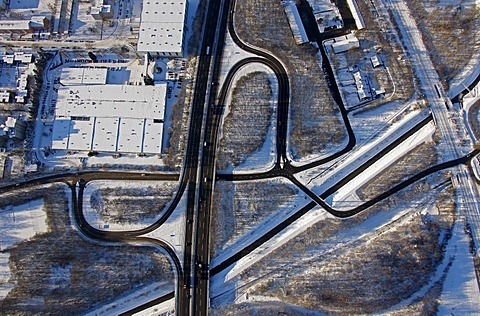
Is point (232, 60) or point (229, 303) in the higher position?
point (232, 60)

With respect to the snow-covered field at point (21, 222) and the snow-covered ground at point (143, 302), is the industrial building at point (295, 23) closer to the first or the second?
the snow-covered ground at point (143, 302)

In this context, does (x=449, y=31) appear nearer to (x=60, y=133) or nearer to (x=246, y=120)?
(x=246, y=120)

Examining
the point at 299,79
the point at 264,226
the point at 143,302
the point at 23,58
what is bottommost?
the point at 143,302

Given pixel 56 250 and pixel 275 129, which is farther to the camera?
pixel 275 129

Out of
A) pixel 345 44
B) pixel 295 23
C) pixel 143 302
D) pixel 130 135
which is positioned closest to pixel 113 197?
pixel 130 135

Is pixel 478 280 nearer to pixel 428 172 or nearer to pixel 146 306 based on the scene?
pixel 428 172

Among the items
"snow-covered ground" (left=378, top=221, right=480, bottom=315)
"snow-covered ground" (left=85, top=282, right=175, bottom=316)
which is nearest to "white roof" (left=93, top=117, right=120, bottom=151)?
"snow-covered ground" (left=85, top=282, right=175, bottom=316)

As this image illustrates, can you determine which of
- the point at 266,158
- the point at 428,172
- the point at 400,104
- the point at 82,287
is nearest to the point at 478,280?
the point at 428,172
